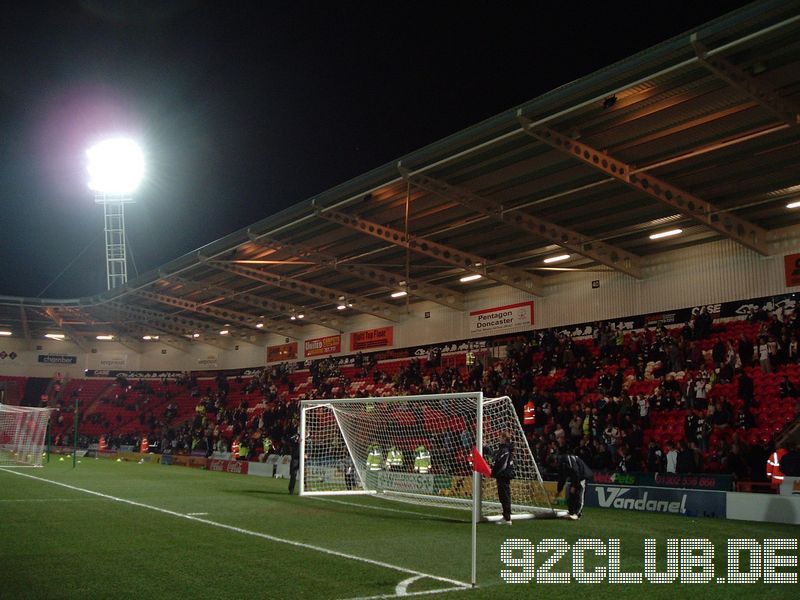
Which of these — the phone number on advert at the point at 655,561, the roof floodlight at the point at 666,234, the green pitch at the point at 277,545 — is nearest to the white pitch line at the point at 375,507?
the green pitch at the point at 277,545

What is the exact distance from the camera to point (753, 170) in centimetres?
1859

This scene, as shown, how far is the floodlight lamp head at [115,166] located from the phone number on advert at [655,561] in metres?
41.9

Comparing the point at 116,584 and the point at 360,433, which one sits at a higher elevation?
the point at 360,433

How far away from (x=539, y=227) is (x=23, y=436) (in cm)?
2658

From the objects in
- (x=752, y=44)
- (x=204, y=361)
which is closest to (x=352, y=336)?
(x=204, y=361)

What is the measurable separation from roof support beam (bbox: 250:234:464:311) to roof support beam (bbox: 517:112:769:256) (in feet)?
31.9

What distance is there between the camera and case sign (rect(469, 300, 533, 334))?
2986 cm

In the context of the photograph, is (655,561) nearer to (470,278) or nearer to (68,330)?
(470,278)

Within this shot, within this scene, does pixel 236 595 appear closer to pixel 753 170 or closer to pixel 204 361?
pixel 753 170

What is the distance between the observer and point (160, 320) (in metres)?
45.5

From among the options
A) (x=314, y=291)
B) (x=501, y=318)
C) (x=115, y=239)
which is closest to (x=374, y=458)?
(x=501, y=318)

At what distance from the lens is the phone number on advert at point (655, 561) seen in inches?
346

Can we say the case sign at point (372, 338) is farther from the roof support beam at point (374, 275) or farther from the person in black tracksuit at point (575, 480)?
the person in black tracksuit at point (575, 480)

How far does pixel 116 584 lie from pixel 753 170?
17.4 m
